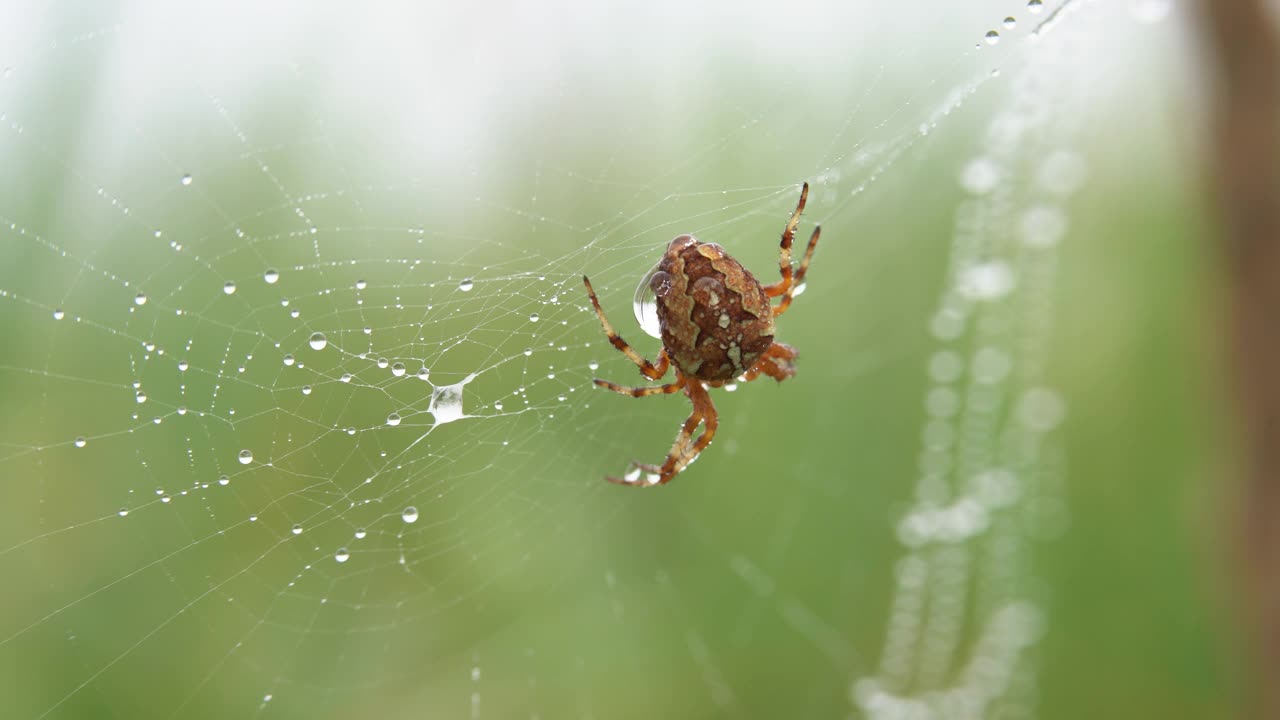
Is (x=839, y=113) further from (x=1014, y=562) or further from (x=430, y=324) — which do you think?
(x=1014, y=562)

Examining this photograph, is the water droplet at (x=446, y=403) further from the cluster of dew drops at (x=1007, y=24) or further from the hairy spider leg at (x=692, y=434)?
the cluster of dew drops at (x=1007, y=24)

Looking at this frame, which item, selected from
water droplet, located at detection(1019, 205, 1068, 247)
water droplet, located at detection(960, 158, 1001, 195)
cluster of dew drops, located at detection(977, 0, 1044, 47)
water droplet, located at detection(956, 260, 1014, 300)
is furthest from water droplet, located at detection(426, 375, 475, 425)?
water droplet, located at detection(1019, 205, 1068, 247)

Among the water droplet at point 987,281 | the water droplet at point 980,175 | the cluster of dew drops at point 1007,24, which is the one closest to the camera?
the cluster of dew drops at point 1007,24

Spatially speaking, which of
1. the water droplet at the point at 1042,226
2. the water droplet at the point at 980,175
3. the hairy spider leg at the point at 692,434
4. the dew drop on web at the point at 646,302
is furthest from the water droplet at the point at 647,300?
the water droplet at the point at 1042,226

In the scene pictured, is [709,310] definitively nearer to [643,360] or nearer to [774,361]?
[643,360]

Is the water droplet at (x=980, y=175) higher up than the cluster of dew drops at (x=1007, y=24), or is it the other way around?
the water droplet at (x=980, y=175)

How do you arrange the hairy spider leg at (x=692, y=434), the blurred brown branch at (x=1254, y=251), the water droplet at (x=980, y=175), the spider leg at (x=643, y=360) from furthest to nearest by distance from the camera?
the water droplet at (x=980, y=175), the blurred brown branch at (x=1254, y=251), the hairy spider leg at (x=692, y=434), the spider leg at (x=643, y=360)

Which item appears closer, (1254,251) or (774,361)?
(774,361)

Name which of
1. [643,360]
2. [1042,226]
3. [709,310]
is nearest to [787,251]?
[709,310]

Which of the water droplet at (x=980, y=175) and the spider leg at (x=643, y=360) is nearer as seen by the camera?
the spider leg at (x=643, y=360)
